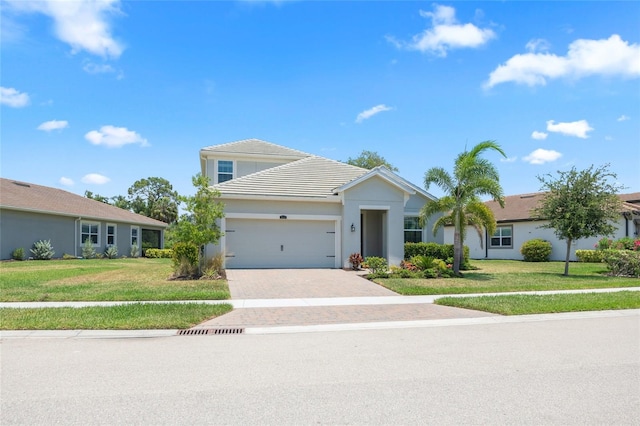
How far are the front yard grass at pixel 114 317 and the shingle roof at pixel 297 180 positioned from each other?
9455 mm

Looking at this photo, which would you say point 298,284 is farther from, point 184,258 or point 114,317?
point 114,317

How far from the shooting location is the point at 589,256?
26.6 metres

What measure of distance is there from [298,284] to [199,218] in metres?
4.74

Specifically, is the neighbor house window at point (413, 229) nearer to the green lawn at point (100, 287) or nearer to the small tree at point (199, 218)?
the small tree at point (199, 218)

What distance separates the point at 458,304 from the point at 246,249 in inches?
424

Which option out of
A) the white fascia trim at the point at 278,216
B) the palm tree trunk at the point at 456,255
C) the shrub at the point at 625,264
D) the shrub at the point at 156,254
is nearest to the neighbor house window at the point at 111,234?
the shrub at the point at 156,254

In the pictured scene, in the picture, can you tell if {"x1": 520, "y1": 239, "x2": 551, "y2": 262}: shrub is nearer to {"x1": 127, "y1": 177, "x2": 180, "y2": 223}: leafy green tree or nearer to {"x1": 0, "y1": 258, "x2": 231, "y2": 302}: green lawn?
{"x1": 0, "y1": 258, "x2": 231, "y2": 302}: green lawn

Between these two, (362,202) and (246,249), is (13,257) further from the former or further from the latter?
(362,202)

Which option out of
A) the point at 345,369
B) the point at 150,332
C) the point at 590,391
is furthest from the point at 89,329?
the point at 590,391

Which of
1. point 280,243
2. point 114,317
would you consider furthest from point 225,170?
point 114,317

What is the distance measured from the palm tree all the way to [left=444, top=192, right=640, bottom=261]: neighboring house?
961cm

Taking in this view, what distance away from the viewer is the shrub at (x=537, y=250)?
Answer: 92.1ft

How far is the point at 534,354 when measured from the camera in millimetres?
6613

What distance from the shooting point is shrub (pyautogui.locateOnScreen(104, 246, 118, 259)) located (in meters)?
30.5
